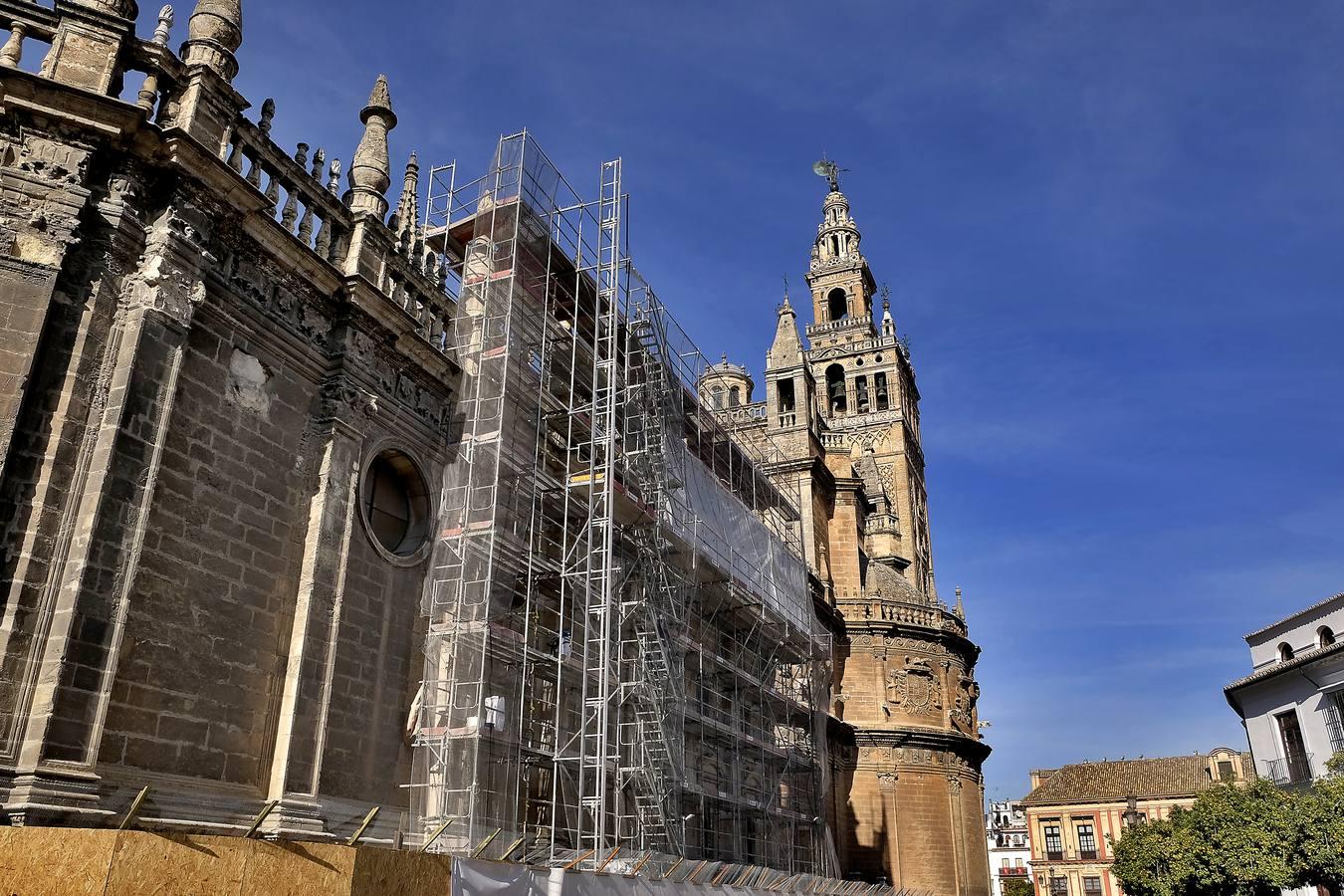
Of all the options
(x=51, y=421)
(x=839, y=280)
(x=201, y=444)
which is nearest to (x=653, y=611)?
(x=201, y=444)

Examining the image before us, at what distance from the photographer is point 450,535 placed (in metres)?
15.0

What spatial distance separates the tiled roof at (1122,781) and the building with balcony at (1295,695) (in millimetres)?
36475

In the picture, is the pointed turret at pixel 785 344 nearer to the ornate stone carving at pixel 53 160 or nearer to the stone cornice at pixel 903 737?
the stone cornice at pixel 903 737

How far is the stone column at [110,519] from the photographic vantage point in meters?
9.45

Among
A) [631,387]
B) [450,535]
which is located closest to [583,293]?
[631,387]

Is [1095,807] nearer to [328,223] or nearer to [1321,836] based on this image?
[1321,836]

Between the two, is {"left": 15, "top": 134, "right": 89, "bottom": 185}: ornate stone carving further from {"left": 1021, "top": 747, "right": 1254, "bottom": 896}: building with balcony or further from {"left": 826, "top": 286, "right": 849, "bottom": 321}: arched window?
{"left": 1021, "top": 747, "right": 1254, "bottom": 896}: building with balcony

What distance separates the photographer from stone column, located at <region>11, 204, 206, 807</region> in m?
9.45

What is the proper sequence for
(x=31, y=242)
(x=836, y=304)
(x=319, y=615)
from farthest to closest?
1. (x=836, y=304)
2. (x=319, y=615)
3. (x=31, y=242)

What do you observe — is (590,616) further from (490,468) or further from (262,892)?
(262,892)

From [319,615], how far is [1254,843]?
921 inches

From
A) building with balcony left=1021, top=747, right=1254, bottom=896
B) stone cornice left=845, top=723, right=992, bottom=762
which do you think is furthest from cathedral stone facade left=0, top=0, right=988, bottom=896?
building with balcony left=1021, top=747, right=1254, bottom=896

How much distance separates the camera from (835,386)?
6003 cm

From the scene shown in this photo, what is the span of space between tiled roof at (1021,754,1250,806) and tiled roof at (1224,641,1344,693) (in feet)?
121
